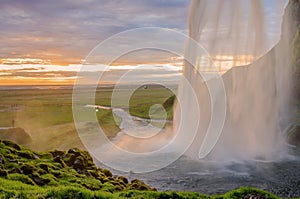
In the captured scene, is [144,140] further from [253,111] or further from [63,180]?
[63,180]

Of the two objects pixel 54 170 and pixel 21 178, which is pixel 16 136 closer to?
pixel 54 170

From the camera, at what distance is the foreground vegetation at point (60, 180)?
1053 cm

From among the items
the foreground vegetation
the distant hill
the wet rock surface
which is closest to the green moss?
the foreground vegetation

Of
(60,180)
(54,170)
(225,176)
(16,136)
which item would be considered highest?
(54,170)

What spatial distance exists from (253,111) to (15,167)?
31726mm

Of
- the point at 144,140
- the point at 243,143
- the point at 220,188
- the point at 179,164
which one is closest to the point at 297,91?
the point at 243,143

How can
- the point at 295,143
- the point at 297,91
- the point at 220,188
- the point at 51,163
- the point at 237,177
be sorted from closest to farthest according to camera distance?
the point at 51,163
the point at 220,188
the point at 237,177
the point at 295,143
the point at 297,91

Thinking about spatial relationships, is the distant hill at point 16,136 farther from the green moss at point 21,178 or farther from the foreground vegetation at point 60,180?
the green moss at point 21,178

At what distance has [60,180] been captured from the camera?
43.8ft

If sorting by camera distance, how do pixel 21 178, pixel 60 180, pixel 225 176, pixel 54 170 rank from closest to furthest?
pixel 21 178
pixel 60 180
pixel 54 170
pixel 225 176

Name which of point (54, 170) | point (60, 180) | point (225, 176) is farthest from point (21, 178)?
point (225, 176)

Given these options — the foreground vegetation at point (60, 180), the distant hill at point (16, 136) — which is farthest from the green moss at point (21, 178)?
the distant hill at point (16, 136)

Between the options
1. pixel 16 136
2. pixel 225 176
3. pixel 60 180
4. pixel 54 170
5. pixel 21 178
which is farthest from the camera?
pixel 16 136

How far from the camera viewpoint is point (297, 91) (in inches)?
2138
